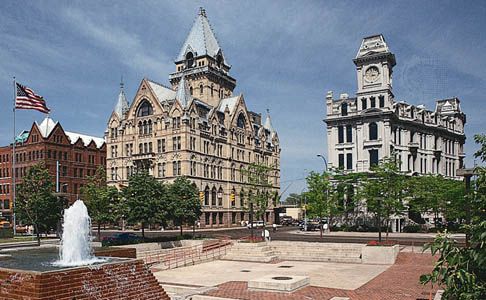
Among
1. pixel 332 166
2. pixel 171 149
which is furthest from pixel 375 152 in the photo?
pixel 171 149

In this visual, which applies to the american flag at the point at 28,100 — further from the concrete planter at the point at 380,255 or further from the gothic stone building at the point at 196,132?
the concrete planter at the point at 380,255

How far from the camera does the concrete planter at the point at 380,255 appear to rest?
3066 centimetres

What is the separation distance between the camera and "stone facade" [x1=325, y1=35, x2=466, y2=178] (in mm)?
66375

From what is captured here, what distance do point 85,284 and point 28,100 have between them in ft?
139

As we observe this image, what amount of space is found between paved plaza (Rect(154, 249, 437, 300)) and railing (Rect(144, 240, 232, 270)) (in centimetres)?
99

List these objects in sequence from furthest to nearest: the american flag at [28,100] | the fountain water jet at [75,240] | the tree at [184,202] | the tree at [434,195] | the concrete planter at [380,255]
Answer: the tree at [434,195]
the american flag at [28,100]
the tree at [184,202]
the concrete planter at [380,255]
the fountain water jet at [75,240]

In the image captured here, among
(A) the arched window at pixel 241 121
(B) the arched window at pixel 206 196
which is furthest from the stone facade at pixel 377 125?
(A) the arched window at pixel 241 121

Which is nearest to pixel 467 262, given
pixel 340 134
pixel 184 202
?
pixel 184 202

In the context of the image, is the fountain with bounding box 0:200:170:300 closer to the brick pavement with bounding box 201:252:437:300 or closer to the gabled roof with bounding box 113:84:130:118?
the brick pavement with bounding box 201:252:437:300

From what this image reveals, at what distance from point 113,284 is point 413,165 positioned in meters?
63.6

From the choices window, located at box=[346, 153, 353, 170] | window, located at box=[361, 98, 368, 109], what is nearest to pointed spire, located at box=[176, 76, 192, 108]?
window, located at box=[346, 153, 353, 170]

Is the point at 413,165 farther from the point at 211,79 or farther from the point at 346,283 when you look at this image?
the point at 346,283

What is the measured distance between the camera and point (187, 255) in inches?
1293

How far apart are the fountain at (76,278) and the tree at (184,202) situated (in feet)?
68.7
